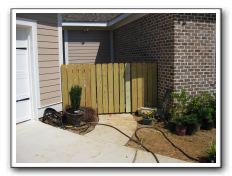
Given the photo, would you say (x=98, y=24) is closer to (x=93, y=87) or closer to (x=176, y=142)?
(x=93, y=87)

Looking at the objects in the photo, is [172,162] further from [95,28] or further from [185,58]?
[95,28]

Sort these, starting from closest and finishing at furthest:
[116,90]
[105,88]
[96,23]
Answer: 1. [105,88]
2. [116,90]
3. [96,23]

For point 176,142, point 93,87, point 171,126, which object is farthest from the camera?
point 93,87

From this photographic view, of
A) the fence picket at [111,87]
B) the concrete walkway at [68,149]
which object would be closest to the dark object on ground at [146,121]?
the fence picket at [111,87]

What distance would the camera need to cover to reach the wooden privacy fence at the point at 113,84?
26.9ft

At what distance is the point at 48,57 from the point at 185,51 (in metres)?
3.41

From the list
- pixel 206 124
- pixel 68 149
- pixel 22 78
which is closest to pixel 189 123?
pixel 206 124

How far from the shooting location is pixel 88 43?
12.2 meters

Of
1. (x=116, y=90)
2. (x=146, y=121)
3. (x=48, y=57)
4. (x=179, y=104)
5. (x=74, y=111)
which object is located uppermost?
(x=48, y=57)

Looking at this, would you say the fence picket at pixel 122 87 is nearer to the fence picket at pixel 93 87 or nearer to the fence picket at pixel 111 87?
the fence picket at pixel 111 87

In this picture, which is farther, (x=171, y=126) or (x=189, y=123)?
(x=171, y=126)

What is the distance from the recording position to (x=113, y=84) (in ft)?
28.1

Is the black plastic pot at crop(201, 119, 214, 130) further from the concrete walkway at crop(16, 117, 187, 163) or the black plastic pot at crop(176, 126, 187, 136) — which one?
the concrete walkway at crop(16, 117, 187, 163)

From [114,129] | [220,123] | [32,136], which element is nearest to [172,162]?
[220,123]
